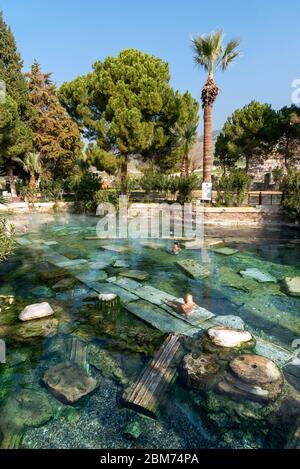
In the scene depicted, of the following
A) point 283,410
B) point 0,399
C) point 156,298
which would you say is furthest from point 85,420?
point 156,298

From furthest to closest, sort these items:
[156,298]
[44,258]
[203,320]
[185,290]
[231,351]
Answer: [44,258]
[185,290]
[156,298]
[203,320]
[231,351]

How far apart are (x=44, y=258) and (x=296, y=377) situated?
30.9ft

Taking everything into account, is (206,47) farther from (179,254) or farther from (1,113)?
(1,113)

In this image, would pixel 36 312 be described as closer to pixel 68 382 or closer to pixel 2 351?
pixel 2 351

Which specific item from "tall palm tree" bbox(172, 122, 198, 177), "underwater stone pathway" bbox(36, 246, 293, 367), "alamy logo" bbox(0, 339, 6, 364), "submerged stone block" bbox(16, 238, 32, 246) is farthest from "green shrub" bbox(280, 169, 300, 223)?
"alamy logo" bbox(0, 339, 6, 364)

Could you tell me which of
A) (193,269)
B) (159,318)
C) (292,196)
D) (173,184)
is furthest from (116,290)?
(173,184)

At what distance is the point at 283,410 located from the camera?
3.93 meters

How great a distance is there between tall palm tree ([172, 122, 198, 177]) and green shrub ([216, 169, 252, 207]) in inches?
219

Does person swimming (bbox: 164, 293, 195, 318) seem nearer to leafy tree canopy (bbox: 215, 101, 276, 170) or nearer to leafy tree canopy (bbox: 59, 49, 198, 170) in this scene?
leafy tree canopy (bbox: 59, 49, 198, 170)

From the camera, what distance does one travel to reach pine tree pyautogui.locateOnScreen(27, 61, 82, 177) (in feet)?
87.2

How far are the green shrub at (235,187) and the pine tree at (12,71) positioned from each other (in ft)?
62.6

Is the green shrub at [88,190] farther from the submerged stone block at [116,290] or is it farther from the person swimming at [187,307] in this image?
the person swimming at [187,307]

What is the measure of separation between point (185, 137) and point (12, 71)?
15905 millimetres
